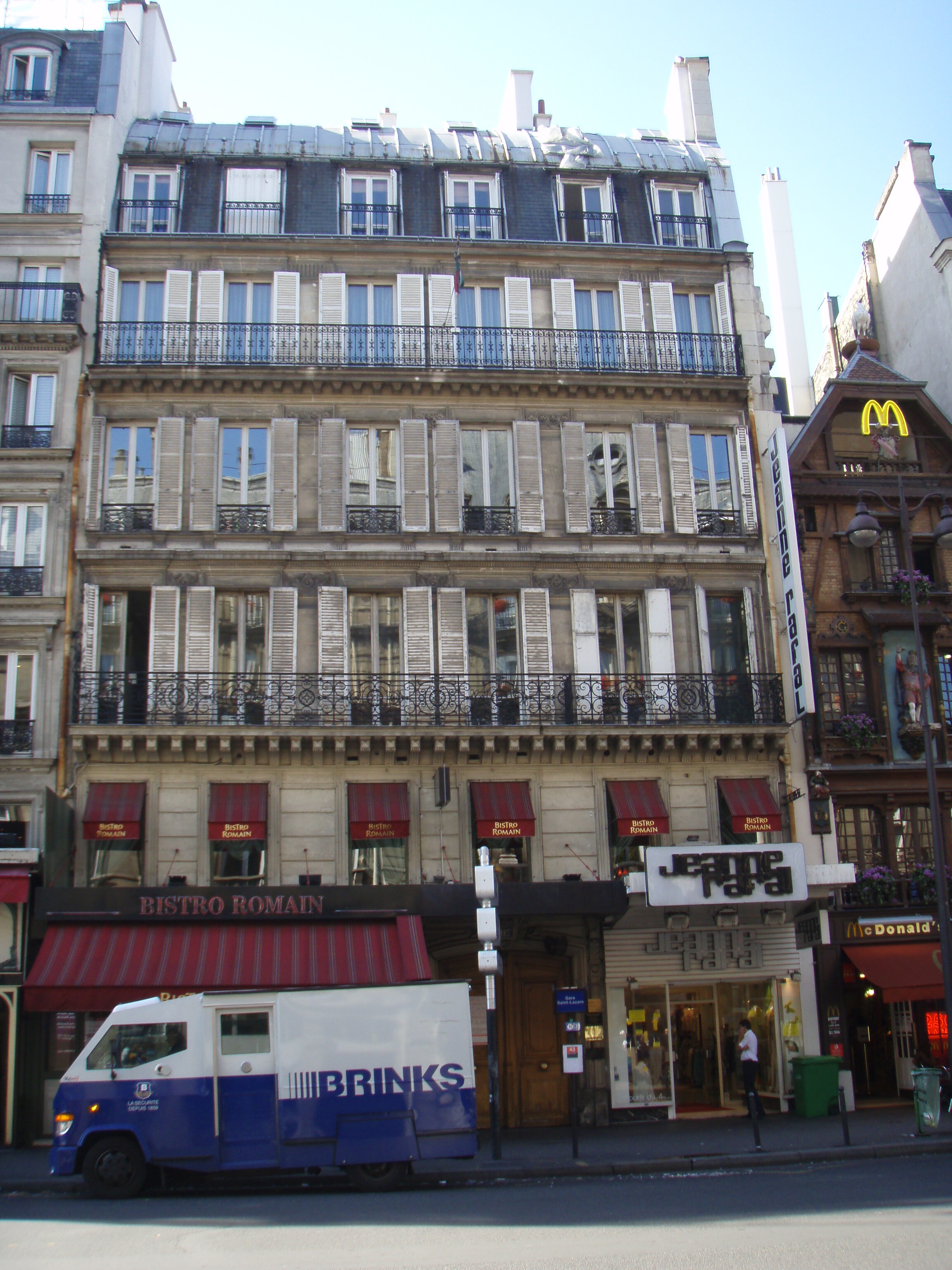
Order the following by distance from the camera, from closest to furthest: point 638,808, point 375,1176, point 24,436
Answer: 1. point 375,1176
2. point 638,808
3. point 24,436

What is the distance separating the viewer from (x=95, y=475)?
74.3ft

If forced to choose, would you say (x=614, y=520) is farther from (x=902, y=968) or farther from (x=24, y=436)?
(x=24, y=436)

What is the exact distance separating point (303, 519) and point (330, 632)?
241 centimetres

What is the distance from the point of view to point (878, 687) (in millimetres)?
24109

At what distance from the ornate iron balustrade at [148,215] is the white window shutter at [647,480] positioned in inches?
426

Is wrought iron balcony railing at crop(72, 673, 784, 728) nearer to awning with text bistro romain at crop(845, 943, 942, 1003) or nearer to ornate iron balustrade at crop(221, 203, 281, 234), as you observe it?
awning with text bistro romain at crop(845, 943, 942, 1003)

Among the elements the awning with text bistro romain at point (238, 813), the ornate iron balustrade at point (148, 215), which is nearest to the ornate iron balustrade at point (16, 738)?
the awning with text bistro romain at point (238, 813)

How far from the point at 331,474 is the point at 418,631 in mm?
3622

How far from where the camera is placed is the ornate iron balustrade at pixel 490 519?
2312cm

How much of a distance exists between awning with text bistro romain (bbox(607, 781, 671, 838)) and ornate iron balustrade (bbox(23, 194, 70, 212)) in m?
16.3

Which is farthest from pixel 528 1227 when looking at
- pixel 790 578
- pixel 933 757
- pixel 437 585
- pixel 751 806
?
pixel 790 578

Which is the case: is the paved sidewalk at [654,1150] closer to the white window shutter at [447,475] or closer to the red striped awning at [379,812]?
the red striped awning at [379,812]

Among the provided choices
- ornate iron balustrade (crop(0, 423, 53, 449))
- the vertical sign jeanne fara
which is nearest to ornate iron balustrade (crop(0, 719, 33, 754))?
ornate iron balustrade (crop(0, 423, 53, 449))

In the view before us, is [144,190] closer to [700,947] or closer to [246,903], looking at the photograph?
[246,903]
